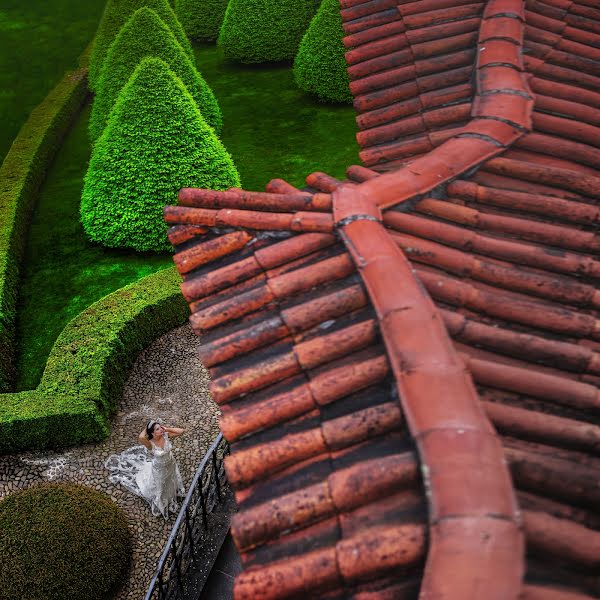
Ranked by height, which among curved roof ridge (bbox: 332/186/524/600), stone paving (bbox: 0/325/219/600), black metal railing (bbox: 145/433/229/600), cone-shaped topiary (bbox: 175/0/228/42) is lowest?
stone paving (bbox: 0/325/219/600)

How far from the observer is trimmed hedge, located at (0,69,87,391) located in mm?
10438

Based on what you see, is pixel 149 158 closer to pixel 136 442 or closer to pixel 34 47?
pixel 136 442

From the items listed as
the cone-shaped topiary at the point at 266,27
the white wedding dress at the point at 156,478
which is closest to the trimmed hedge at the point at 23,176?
the white wedding dress at the point at 156,478

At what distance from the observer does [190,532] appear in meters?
6.60

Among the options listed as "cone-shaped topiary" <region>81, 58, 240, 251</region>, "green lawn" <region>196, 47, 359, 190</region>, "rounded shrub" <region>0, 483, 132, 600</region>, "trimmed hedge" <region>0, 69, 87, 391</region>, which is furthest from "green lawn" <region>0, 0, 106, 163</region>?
"rounded shrub" <region>0, 483, 132, 600</region>

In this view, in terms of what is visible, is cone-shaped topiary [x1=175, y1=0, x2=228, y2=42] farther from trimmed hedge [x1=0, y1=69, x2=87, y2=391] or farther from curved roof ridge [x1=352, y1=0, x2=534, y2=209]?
curved roof ridge [x1=352, y1=0, x2=534, y2=209]

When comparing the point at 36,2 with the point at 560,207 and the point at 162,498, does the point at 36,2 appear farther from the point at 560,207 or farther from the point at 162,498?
the point at 560,207

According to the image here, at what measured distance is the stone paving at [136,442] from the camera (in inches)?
293

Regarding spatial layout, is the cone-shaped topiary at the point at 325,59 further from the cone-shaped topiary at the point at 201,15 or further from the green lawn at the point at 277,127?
the cone-shaped topiary at the point at 201,15

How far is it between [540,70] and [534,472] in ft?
10.1

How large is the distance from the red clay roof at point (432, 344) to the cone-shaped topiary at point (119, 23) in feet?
40.9

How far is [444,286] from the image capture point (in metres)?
3.05

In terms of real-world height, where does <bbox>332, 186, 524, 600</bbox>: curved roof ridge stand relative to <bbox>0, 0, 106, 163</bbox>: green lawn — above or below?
above

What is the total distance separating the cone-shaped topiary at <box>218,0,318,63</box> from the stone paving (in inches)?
448
